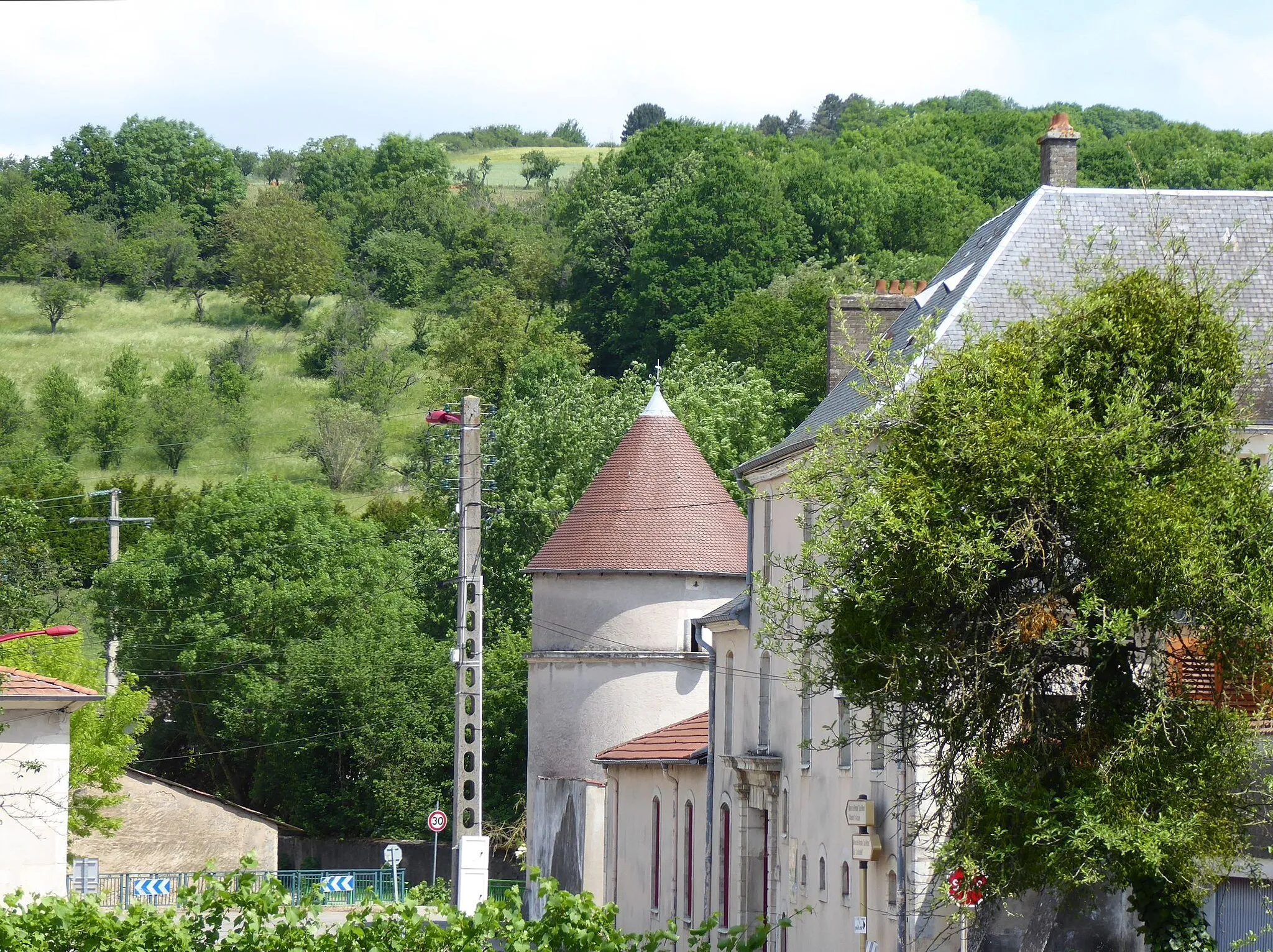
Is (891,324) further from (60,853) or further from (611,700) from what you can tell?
(60,853)

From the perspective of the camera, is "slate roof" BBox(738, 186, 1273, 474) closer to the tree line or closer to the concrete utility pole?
the concrete utility pole

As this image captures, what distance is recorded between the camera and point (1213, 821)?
1456 cm

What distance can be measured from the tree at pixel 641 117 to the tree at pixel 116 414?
9657 cm

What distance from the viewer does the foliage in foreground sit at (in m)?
11.6

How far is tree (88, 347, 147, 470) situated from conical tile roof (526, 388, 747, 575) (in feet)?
164

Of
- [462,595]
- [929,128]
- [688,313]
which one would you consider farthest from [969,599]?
[929,128]

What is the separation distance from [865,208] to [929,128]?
16.2 metres

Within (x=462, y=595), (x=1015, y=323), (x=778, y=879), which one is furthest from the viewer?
(x=462, y=595)

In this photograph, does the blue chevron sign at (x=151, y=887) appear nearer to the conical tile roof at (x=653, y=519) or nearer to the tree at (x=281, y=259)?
the conical tile roof at (x=653, y=519)

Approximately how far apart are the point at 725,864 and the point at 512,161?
142 meters

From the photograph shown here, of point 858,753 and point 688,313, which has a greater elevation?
point 688,313

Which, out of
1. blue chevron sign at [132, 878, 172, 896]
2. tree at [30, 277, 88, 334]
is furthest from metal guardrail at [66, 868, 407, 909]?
tree at [30, 277, 88, 334]

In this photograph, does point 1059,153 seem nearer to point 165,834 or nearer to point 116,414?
point 165,834

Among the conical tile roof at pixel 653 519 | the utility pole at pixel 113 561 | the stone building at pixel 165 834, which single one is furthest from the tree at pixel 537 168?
the conical tile roof at pixel 653 519
